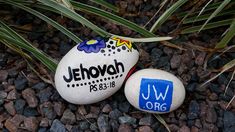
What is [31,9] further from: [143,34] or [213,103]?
[213,103]

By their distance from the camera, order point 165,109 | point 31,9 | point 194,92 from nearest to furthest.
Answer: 1. point 165,109
2. point 194,92
3. point 31,9

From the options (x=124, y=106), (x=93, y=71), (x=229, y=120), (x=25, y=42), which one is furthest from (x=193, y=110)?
(x=25, y=42)

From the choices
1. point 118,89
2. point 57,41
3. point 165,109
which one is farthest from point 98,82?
point 57,41

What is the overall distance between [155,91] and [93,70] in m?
0.19

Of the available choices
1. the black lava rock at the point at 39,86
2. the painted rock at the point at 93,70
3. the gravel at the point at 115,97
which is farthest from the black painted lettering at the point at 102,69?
the black lava rock at the point at 39,86

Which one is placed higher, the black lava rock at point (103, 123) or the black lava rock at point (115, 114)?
the black lava rock at point (115, 114)

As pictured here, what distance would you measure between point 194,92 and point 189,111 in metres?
0.08

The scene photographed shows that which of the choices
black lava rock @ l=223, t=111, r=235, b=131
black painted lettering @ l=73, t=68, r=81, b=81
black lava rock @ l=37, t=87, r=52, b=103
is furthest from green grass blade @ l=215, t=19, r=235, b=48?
black lava rock @ l=37, t=87, r=52, b=103

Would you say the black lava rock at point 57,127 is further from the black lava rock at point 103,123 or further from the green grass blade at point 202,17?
the green grass blade at point 202,17

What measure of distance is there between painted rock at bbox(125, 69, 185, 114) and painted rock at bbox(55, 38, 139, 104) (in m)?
0.05

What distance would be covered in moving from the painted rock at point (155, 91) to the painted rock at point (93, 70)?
0.05 meters

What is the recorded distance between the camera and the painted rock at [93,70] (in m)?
1.45

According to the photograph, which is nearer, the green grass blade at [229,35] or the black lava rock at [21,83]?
the green grass blade at [229,35]

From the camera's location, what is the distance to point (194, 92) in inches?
60.6
